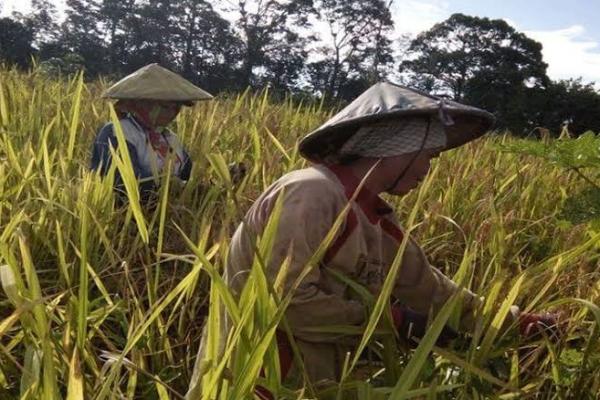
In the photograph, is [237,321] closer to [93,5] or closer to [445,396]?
[445,396]

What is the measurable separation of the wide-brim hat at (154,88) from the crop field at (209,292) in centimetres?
23

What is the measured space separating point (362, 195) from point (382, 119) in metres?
0.17

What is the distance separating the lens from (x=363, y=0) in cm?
3556

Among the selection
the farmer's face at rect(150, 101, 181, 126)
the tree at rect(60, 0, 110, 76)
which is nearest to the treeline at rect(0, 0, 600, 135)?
the tree at rect(60, 0, 110, 76)

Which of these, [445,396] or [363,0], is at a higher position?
[363,0]

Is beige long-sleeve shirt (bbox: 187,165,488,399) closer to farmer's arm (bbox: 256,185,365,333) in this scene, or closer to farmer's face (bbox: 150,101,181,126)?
farmer's arm (bbox: 256,185,365,333)

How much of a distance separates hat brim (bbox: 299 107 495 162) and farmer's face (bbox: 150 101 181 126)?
1298mm

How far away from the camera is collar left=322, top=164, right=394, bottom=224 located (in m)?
1.21

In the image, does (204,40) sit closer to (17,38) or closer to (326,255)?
(17,38)

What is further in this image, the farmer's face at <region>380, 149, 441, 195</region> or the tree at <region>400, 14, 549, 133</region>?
the tree at <region>400, 14, 549, 133</region>

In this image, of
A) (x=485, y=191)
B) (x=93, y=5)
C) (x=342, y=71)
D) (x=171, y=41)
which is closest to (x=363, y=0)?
(x=342, y=71)

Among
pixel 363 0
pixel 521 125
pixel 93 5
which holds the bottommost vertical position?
pixel 521 125

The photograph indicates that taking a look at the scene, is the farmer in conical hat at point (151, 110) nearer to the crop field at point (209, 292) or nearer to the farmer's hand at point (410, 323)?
the crop field at point (209, 292)

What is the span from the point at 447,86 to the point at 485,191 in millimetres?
30653
